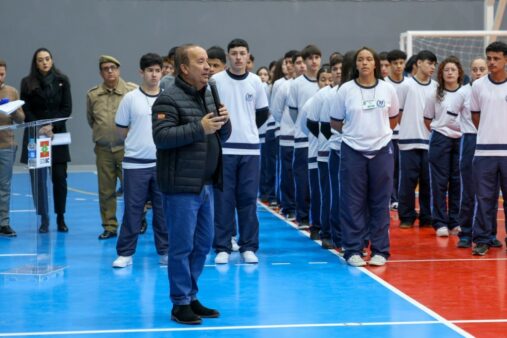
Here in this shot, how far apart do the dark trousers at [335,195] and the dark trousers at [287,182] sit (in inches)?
104

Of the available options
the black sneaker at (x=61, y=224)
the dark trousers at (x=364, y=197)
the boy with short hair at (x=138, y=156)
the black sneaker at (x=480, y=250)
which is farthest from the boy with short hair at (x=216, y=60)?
the black sneaker at (x=61, y=224)

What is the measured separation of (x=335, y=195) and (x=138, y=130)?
76.3 inches

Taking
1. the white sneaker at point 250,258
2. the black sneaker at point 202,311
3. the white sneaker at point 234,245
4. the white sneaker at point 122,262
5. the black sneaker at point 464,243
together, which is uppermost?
the black sneaker at point 202,311

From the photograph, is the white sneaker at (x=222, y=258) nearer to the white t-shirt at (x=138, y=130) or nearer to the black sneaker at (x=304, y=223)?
the white t-shirt at (x=138, y=130)

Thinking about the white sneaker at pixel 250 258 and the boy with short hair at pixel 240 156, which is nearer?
the boy with short hair at pixel 240 156

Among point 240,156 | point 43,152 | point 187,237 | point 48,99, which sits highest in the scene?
point 48,99

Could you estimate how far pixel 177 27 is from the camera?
18.6m

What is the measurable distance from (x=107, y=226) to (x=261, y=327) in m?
4.46

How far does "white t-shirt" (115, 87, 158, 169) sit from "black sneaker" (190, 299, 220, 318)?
214 cm

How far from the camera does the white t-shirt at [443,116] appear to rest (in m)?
10.0

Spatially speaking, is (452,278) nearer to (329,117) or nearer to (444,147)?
(329,117)

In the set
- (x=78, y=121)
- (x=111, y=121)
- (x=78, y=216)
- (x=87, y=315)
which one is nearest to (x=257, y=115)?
(x=111, y=121)

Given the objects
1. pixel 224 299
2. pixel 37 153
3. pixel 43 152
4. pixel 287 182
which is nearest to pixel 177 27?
pixel 287 182

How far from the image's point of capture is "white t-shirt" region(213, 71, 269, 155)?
8.51 metres
